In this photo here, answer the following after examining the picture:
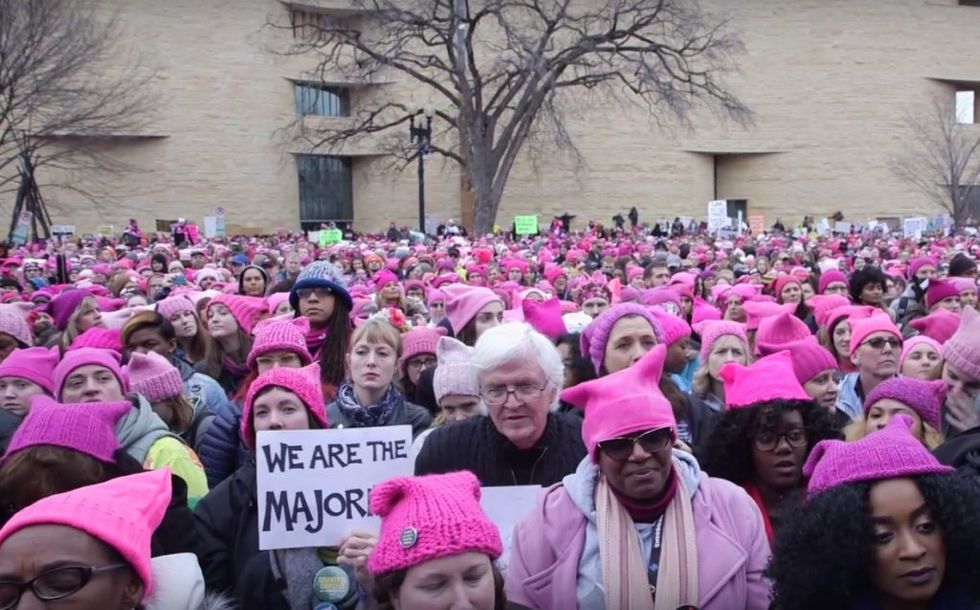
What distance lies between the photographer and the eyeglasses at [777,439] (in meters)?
3.87

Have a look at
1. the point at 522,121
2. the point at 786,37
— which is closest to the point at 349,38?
the point at 522,121

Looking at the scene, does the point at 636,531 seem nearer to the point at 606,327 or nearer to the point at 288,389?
the point at 288,389

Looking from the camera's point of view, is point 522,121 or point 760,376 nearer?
point 760,376

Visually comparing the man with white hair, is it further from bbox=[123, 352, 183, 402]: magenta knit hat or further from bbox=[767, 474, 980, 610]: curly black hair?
bbox=[123, 352, 183, 402]: magenta knit hat

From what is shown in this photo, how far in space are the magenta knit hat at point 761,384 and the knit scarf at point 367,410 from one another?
1.69 meters

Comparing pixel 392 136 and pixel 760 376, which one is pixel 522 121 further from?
pixel 760 376

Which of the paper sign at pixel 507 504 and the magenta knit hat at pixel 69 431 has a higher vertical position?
the magenta knit hat at pixel 69 431

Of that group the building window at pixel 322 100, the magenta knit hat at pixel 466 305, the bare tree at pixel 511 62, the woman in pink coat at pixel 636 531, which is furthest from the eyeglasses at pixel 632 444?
the building window at pixel 322 100

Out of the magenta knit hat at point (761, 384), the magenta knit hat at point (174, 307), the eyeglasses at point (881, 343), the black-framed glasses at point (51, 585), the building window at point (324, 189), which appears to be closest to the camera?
the black-framed glasses at point (51, 585)

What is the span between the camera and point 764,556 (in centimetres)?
313

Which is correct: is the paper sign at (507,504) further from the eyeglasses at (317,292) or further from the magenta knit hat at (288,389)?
the eyeglasses at (317,292)

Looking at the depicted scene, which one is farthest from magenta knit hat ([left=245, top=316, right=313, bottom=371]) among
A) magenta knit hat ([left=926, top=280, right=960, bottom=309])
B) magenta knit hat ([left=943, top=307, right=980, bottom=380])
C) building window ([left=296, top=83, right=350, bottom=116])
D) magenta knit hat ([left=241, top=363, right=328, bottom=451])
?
building window ([left=296, top=83, right=350, bottom=116])

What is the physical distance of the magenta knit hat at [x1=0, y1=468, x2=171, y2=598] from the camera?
253 cm

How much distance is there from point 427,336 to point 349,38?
30.8m
